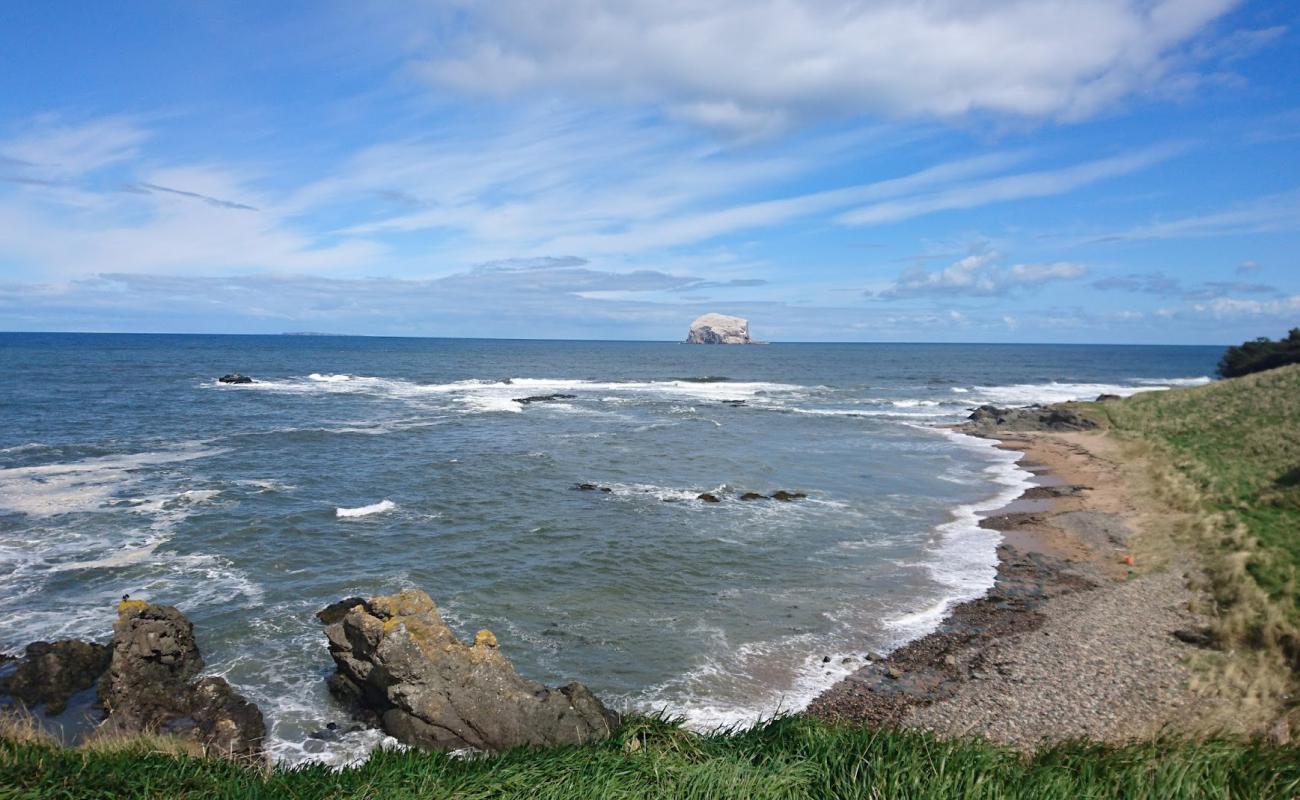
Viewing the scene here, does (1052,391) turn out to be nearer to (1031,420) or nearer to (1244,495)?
(1031,420)

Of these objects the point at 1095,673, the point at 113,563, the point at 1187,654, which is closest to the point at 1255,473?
the point at 1187,654

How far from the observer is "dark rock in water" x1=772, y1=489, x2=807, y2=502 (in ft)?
93.9

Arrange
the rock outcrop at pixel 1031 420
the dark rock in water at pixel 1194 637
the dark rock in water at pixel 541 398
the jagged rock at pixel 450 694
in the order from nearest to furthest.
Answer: the jagged rock at pixel 450 694, the dark rock in water at pixel 1194 637, the rock outcrop at pixel 1031 420, the dark rock in water at pixel 541 398

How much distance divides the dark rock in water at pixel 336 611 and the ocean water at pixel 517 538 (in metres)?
0.50

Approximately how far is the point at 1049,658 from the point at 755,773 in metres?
11.2

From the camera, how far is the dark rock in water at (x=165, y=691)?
1167 centimetres

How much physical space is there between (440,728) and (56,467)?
28661mm

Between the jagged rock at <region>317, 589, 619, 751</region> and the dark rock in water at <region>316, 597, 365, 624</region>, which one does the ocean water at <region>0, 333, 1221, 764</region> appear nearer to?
the dark rock in water at <region>316, 597, 365, 624</region>

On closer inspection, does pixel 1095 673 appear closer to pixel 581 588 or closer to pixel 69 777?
pixel 581 588

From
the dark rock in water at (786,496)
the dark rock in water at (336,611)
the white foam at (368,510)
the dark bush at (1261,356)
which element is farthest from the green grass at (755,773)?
the dark bush at (1261,356)

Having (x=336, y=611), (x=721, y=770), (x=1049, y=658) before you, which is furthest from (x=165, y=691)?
(x=1049, y=658)

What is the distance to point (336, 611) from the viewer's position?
15.9 metres

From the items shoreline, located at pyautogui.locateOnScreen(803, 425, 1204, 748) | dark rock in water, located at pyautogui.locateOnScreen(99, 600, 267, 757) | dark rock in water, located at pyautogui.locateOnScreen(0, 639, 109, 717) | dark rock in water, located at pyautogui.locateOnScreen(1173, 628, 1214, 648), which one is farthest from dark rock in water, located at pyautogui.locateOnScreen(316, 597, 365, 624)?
dark rock in water, located at pyautogui.locateOnScreen(1173, 628, 1214, 648)

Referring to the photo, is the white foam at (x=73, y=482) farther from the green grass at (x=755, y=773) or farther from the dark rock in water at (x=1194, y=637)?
the dark rock in water at (x=1194, y=637)
